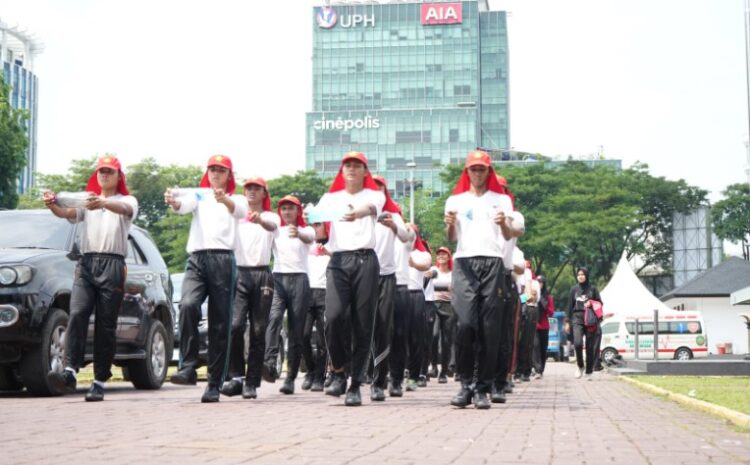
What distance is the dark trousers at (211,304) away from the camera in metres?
10.9

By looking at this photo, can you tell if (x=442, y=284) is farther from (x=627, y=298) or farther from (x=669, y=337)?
(x=669, y=337)

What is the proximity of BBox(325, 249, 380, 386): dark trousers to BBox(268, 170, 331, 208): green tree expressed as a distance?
211 feet

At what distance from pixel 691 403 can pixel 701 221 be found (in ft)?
228

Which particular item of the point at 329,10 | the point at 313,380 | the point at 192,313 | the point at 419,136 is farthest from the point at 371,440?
the point at 329,10

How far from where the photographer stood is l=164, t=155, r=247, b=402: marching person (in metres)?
11.0

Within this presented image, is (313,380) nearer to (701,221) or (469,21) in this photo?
(701,221)

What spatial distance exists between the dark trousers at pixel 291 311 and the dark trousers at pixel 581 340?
8589 mm

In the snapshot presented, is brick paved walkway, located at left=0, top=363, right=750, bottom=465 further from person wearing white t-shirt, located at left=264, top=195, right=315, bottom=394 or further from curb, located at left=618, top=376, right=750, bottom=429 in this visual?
person wearing white t-shirt, located at left=264, top=195, right=315, bottom=394

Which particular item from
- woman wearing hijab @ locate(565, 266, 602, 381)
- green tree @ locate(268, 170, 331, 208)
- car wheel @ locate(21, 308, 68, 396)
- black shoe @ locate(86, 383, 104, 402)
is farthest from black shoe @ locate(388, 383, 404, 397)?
green tree @ locate(268, 170, 331, 208)

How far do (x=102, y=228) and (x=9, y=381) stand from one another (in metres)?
3.07

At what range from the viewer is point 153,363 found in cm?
1457

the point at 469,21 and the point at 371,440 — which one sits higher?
the point at 469,21

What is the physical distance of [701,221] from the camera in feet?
259

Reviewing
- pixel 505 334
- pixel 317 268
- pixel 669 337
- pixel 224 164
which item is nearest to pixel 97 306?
pixel 224 164
